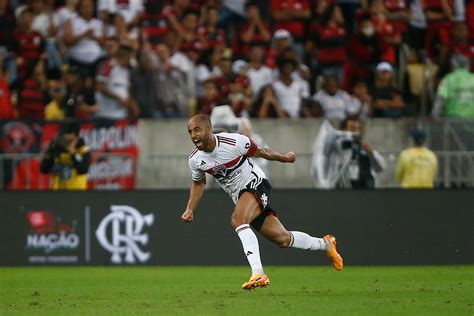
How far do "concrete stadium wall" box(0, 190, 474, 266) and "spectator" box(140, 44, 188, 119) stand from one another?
2.79 m

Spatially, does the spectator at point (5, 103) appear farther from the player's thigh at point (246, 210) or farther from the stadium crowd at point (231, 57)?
the player's thigh at point (246, 210)

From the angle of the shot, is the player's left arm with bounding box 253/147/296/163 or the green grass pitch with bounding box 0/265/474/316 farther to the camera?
the player's left arm with bounding box 253/147/296/163

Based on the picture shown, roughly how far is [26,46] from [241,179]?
31.8 ft

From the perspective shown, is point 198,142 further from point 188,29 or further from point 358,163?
point 188,29

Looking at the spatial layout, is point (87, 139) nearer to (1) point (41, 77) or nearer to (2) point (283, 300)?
(1) point (41, 77)

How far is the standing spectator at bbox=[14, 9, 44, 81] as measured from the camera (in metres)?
20.8

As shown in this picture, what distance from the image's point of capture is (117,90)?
20234 mm

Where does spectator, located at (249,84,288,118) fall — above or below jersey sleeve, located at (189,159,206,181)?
above

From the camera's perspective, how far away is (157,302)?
1135 cm

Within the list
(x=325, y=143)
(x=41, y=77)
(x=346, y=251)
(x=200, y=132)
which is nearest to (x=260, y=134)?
(x=325, y=143)

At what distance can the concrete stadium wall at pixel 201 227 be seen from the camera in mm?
17594

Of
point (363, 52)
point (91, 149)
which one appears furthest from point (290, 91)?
point (91, 149)

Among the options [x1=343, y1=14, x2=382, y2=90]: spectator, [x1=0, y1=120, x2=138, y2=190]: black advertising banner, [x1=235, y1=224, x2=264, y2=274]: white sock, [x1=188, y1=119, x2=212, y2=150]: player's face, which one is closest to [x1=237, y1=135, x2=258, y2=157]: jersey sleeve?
[x1=188, y1=119, x2=212, y2=150]: player's face

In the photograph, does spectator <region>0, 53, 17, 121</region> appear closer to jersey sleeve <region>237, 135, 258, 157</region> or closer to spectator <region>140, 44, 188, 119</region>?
spectator <region>140, 44, 188, 119</region>
